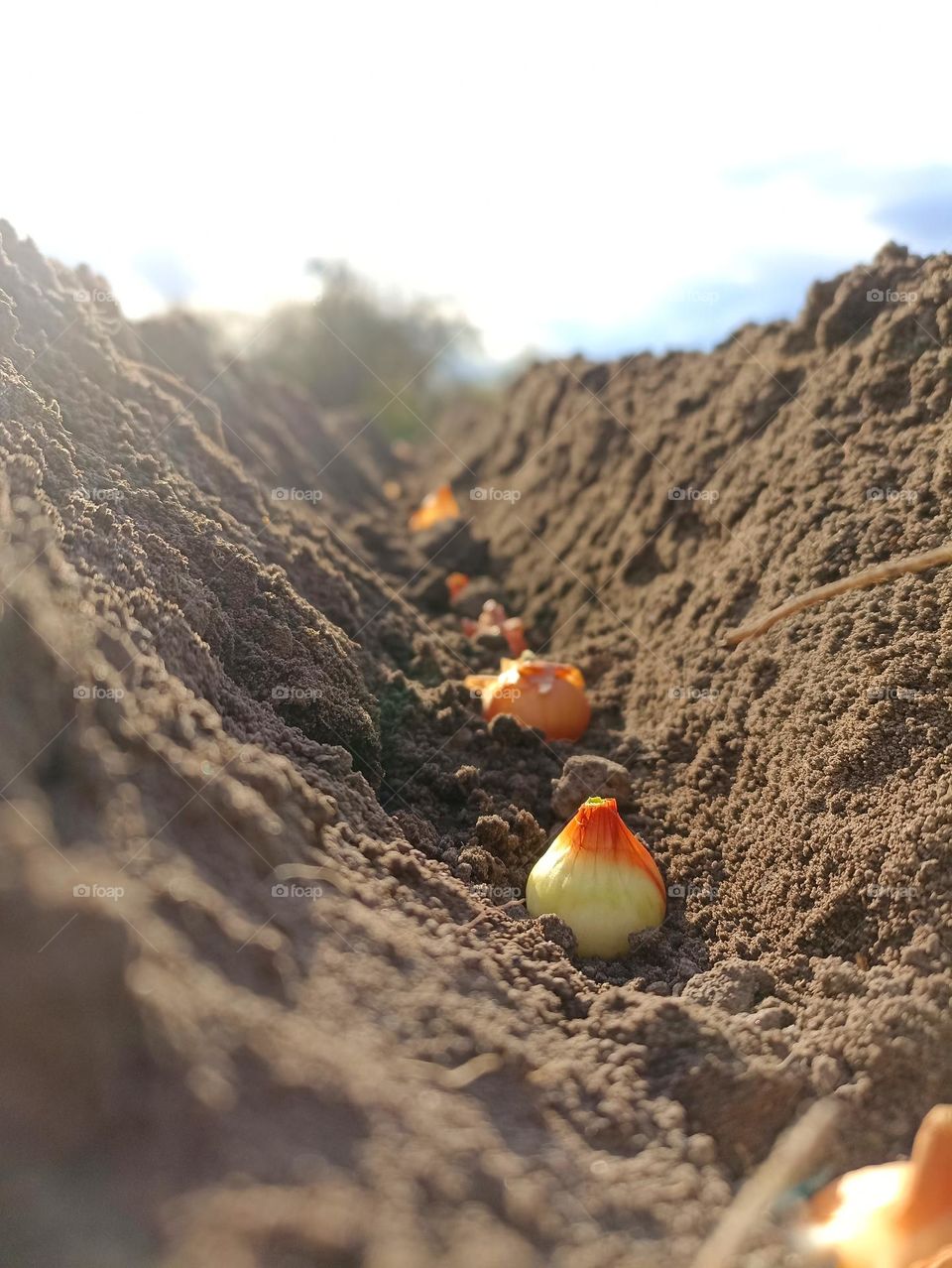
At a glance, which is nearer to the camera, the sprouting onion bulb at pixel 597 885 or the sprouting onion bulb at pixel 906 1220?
the sprouting onion bulb at pixel 906 1220

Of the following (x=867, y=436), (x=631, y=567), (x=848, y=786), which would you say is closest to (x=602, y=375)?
(x=631, y=567)

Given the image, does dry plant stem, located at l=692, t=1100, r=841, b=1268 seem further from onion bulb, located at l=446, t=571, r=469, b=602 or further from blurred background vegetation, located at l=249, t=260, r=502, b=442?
blurred background vegetation, located at l=249, t=260, r=502, b=442

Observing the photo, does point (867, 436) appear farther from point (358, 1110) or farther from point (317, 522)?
point (358, 1110)

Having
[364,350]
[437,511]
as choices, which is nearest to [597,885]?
[437,511]

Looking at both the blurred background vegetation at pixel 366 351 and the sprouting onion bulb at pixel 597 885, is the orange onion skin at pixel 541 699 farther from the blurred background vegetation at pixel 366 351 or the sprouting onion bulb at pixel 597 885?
the blurred background vegetation at pixel 366 351

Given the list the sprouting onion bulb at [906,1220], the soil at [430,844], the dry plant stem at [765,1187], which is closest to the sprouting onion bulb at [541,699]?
the soil at [430,844]

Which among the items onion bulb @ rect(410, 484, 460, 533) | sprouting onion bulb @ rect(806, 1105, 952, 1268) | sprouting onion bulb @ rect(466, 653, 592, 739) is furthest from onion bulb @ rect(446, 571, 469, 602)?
sprouting onion bulb @ rect(806, 1105, 952, 1268)

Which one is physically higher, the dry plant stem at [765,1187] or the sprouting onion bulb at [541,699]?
the sprouting onion bulb at [541,699]
